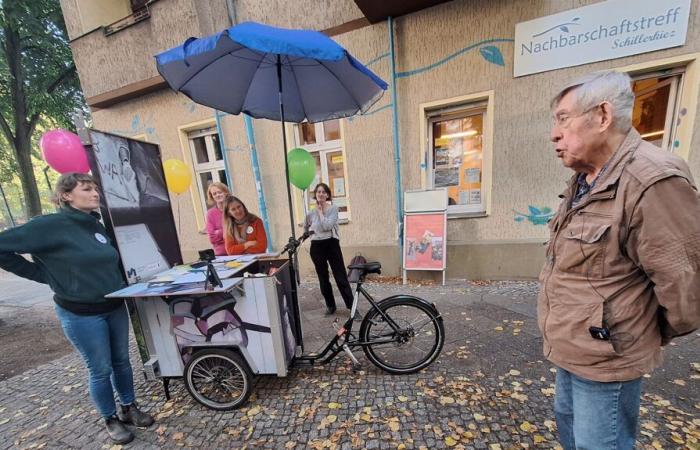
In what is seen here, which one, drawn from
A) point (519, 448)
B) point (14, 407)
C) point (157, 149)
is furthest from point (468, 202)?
point (14, 407)

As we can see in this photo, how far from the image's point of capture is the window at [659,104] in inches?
141

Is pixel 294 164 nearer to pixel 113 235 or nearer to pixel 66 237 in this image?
pixel 113 235

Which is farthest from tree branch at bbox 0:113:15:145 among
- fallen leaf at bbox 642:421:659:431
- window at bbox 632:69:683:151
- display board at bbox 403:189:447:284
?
window at bbox 632:69:683:151

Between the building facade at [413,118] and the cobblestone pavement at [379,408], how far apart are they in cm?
228

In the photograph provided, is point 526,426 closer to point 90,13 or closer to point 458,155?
point 458,155

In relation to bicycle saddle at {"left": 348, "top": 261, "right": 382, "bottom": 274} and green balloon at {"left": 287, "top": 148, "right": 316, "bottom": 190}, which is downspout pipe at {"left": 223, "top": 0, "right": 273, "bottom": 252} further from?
bicycle saddle at {"left": 348, "top": 261, "right": 382, "bottom": 274}

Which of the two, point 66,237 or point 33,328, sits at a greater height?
point 66,237

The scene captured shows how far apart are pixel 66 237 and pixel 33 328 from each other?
13.8 ft

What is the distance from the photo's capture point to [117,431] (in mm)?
1979

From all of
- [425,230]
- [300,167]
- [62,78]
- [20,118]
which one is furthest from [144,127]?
[20,118]

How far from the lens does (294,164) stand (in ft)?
12.5

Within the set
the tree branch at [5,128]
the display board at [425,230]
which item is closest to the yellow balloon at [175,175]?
the display board at [425,230]

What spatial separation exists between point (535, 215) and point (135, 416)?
17.4ft

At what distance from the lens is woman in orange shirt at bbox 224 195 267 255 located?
3104 millimetres
